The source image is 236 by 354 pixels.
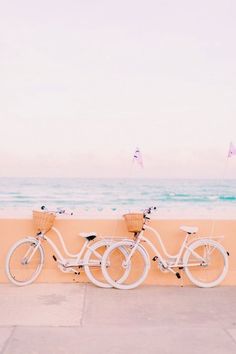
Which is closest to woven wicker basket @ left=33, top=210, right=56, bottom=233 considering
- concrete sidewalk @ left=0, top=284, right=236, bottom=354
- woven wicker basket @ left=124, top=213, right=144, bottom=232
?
concrete sidewalk @ left=0, top=284, right=236, bottom=354

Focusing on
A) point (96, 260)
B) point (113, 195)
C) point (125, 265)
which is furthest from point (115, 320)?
point (113, 195)

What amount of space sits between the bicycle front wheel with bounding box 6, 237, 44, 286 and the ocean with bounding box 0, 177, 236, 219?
20.2 metres

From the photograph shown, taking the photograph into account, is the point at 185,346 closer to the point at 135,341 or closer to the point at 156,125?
the point at 135,341

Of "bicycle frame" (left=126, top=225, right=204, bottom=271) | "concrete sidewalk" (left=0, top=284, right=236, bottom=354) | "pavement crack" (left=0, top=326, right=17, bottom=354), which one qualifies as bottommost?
"pavement crack" (left=0, top=326, right=17, bottom=354)

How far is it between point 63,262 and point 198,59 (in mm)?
21149

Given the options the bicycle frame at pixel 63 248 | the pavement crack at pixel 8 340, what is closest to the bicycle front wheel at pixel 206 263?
the bicycle frame at pixel 63 248

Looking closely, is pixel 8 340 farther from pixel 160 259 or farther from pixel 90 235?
pixel 160 259

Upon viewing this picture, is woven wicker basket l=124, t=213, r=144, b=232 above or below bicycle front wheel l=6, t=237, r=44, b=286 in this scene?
above

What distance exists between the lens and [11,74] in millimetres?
23656

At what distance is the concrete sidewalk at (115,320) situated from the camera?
4320 millimetres

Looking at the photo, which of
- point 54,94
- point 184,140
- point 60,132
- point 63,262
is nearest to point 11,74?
point 54,94

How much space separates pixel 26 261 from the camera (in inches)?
259

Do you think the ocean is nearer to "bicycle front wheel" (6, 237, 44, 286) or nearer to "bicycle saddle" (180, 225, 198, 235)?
"bicycle front wheel" (6, 237, 44, 286)

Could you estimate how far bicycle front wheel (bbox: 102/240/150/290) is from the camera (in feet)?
21.1
